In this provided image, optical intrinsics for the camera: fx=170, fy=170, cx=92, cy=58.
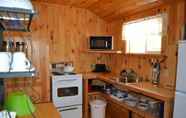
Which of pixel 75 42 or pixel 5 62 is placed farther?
pixel 75 42

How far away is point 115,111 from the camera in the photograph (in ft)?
11.1

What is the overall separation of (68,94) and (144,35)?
1.66 m

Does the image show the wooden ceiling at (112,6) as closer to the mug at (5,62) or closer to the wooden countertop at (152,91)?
the wooden countertop at (152,91)

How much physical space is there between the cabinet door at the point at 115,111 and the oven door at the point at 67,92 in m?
0.76

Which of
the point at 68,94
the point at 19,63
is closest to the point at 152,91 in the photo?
the point at 68,94

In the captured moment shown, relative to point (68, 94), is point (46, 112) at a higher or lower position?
higher

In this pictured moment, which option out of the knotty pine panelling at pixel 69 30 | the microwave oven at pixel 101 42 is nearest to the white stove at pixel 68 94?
the knotty pine panelling at pixel 69 30

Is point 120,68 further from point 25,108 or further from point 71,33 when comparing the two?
point 25,108

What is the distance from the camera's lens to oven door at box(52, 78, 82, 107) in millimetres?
2903

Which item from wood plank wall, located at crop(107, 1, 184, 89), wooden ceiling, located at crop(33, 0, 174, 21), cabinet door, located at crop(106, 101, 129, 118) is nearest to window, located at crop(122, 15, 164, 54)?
wood plank wall, located at crop(107, 1, 184, 89)

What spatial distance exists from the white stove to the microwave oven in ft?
2.38

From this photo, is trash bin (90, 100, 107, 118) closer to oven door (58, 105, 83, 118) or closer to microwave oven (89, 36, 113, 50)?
oven door (58, 105, 83, 118)

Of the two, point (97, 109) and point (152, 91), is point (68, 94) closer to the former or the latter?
point (97, 109)

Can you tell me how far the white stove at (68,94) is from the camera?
114 inches
